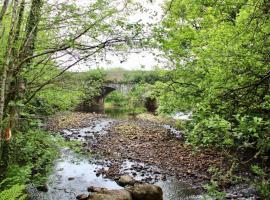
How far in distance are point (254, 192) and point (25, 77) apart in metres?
6.76

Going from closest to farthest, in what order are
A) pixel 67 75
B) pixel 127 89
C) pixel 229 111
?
pixel 229 111, pixel 67 75, pixel 127 89

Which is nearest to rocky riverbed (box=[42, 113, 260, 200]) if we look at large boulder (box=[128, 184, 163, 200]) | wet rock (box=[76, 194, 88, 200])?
wet rock (box=[76, 194, 88, 200])

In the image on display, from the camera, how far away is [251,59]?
6195 mm

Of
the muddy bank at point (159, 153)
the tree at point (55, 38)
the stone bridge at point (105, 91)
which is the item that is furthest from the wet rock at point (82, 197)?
the stone bridge at point (105, 91)

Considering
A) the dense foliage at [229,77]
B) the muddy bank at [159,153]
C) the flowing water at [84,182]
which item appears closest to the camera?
the dense foliage at [229,77]

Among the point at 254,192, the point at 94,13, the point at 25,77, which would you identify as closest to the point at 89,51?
the point at 94,13

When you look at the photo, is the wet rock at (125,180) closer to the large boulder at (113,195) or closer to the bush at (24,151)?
the large boulder at (113,195)

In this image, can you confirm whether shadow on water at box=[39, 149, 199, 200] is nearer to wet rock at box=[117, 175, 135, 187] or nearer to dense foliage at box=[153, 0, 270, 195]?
wet rock at box=[117, 175, 135, 187]

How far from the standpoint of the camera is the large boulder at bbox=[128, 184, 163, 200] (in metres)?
9.33

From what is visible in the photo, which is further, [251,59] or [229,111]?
[251,59]

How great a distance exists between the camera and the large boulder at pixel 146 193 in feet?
30.6

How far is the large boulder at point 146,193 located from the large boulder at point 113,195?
0.22 m

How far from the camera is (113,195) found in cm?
891

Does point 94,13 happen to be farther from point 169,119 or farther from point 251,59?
point 169,119
